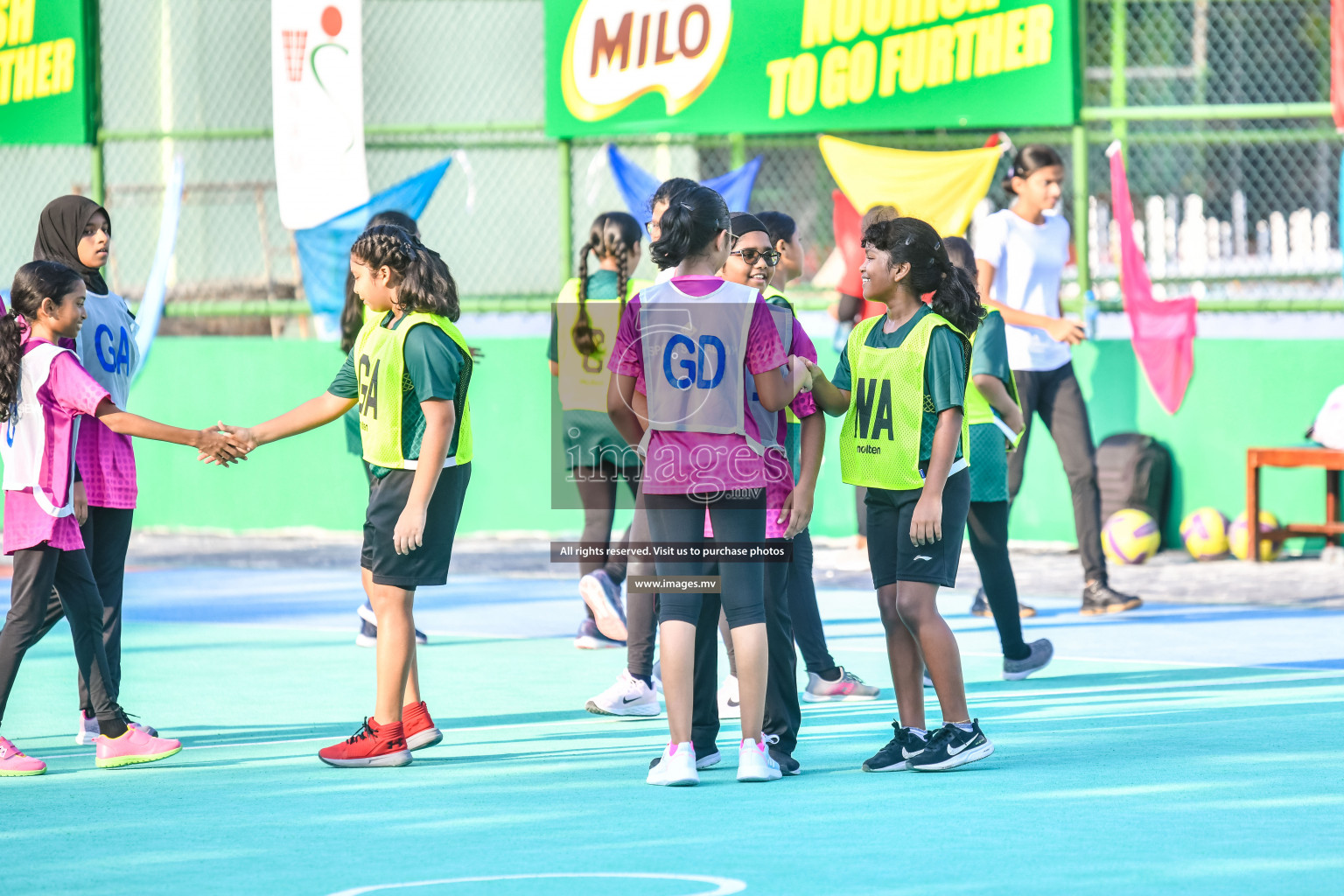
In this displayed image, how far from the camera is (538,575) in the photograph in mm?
10852

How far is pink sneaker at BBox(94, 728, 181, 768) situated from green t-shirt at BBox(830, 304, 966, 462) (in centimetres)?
274

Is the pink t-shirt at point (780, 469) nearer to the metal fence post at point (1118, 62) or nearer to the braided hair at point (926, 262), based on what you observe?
the braided hair at point (926, 262)

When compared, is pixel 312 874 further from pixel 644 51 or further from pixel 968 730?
pixel 644 51

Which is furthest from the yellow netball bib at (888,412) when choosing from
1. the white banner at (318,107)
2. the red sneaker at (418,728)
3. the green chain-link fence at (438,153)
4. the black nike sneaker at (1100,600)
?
the green chain-link fence at (438,153)

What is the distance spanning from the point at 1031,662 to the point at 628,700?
1.72 m

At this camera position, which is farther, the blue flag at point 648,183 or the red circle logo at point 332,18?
the red circle logo at point 332,18

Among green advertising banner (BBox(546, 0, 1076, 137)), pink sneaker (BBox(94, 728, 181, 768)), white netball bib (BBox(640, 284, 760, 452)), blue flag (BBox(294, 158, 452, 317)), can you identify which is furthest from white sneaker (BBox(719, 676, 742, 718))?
blue flag (BBox(294, 158, 452, 317))

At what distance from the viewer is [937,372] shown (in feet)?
18.3

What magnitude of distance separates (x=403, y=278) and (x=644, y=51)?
633cm

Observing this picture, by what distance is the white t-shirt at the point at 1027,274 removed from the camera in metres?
8.90

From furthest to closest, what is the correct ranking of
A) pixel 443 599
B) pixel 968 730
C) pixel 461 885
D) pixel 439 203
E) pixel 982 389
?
pixel 439 203 → pixel 443 599 → pixel 982 389 → pixel 968 730 → pixel 461 885

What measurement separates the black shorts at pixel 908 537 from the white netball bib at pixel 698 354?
2.15ft

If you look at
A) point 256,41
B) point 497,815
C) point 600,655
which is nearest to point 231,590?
point 600,655

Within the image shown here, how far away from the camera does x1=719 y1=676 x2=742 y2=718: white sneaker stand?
270 inches
